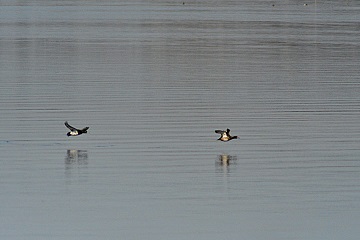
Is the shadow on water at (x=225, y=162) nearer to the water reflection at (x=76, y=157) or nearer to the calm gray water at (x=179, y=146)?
the calm gray water at (x=179, y=146)

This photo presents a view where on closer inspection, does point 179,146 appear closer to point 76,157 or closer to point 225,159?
point 225,159

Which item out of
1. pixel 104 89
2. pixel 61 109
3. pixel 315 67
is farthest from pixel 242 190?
pixel 315 67

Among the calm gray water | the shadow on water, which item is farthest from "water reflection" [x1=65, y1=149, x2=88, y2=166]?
the shadow on water

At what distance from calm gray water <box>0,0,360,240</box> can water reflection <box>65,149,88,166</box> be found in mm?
18

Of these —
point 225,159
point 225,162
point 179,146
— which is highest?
point 179,146

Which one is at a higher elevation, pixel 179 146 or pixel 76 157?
pixel 179 146

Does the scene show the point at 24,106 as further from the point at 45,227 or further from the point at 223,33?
the point at 223,33

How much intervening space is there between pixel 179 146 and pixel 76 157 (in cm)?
211

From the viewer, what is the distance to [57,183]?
1783cm

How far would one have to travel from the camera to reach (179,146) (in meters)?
21.5

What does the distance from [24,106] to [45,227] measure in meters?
12.8

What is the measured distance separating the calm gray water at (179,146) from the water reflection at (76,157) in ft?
0.06

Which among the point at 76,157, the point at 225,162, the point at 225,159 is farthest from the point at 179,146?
the point at 76,157

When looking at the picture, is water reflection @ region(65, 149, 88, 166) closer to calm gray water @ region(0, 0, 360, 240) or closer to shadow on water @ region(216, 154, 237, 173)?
calm gray water @ region(0, 0, 360, 240)
